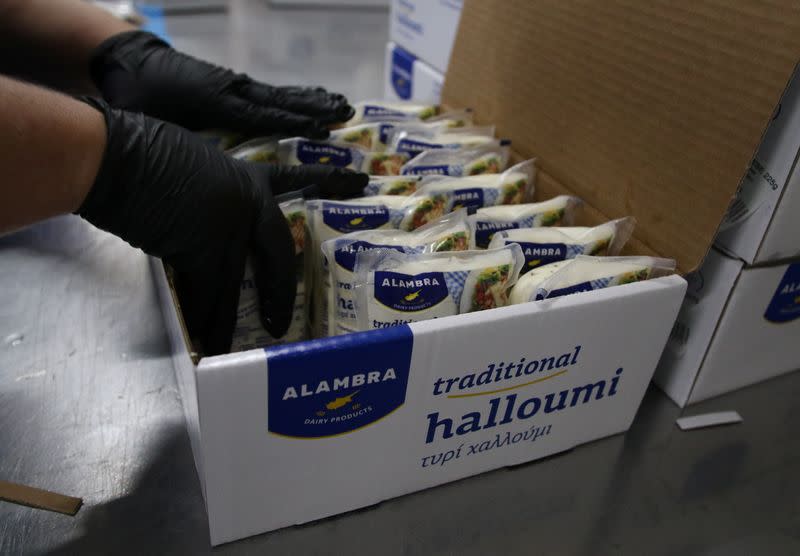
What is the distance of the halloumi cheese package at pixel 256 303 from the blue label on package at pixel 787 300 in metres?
0.62

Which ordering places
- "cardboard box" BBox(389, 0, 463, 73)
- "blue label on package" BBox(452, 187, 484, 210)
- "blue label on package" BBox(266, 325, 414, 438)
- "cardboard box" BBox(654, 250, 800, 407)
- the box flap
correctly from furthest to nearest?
"cardboard box" BBox(389, 0, 463, 73)
"blue label on package" BBox(452, 187, 484, 210)
"cardboard box" BBox(654, 250, 800, 407)
the box flap
"blue label on package" BBox(266, 325, 414, 438)

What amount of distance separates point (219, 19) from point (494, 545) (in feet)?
8.89

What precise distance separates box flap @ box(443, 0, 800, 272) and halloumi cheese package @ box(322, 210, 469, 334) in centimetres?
24

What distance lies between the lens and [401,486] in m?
0.70

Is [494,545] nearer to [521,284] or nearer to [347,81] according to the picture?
[521,284]

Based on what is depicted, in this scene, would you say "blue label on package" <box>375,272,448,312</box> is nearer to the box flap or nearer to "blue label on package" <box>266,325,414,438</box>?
"blue label on package" <box>266,325,414,438</box>

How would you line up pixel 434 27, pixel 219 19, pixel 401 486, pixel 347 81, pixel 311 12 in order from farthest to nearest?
1. pixel 311 12
2. pixel 219 19
3. pixel 347 81
4. pixel 434 27
5. pixel 401 486

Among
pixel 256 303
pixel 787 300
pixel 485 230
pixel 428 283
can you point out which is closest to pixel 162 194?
pixel 256 303

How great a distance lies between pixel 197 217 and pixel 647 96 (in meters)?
0.58

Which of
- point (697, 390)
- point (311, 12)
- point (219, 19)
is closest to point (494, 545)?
point (697, 390)

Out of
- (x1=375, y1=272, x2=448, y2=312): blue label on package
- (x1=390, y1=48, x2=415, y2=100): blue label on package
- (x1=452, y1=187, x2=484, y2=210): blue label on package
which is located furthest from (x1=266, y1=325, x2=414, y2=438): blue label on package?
(x1=390, y1=48, x2=415, y2=100): blue label on package

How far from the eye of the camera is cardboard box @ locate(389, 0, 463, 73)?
1312 millimetres

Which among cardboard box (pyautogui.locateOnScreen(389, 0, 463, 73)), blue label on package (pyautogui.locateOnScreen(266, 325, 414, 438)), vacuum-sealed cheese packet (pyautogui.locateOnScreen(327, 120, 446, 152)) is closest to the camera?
blue label on package (pyautogui.locateOnScreen(266, 325, 414, 438))

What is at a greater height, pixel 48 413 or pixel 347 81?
pixel 347 81
